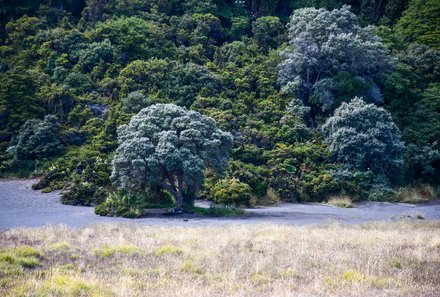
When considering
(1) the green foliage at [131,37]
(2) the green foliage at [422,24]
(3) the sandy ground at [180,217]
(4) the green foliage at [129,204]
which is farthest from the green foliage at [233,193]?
(2) the green foliage at [422,24]

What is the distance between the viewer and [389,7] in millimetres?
74938

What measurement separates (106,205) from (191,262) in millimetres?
18308

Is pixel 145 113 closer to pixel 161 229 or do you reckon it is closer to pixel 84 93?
pixel 161 229

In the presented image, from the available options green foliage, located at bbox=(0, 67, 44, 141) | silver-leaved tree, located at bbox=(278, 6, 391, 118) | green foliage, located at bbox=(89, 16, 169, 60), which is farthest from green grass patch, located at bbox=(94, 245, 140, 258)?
green foliage, located at bbox=(89, 16, 169, 60)

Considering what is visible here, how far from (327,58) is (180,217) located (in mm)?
30077

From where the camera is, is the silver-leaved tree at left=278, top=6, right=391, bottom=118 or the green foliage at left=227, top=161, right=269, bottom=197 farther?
the silver-leaved tree at left=278, top=6, right=391, bottom=118

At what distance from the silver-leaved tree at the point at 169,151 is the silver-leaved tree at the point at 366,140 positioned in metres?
15.2

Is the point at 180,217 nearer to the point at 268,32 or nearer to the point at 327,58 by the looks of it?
the point at 327,58

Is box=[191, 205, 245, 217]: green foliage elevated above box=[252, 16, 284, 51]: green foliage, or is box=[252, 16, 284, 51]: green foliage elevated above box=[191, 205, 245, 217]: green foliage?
box=[252, 16, 284, 51]: green foliage

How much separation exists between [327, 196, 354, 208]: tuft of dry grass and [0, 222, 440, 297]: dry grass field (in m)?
15.8

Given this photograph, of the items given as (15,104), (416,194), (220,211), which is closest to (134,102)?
(15,104)

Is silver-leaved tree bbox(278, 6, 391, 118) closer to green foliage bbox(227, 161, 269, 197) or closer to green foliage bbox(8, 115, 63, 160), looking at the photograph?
green foliage bbox(227, 161, 269, 197)

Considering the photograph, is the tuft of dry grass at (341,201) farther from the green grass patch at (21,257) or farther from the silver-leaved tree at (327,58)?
the green grass patch at (21,257)

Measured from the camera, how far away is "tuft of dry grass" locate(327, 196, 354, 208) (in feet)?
138
